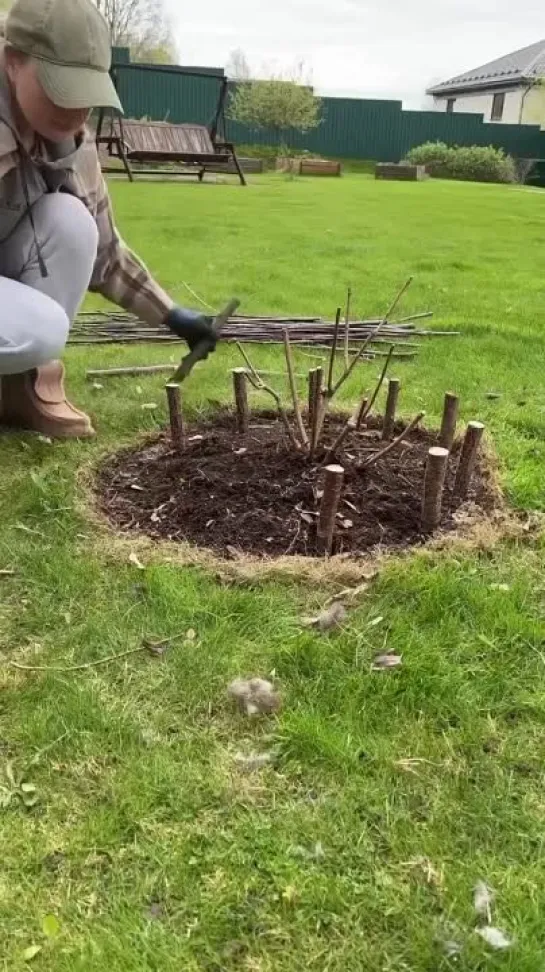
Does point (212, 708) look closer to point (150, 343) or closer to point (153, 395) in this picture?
point (153, 395)

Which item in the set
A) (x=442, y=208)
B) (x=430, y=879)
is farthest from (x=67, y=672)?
(x=442, y=208)

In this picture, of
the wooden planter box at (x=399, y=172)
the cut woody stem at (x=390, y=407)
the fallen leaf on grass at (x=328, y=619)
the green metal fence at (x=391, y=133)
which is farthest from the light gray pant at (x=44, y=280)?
the green metal fence at (x=391, y=133)

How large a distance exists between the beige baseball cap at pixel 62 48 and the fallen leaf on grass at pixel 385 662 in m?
1.70

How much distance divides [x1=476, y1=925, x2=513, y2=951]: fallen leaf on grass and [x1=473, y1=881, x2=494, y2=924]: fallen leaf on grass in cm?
2

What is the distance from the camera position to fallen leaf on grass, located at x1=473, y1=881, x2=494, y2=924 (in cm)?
159

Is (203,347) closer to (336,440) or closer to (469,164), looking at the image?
(336,440)

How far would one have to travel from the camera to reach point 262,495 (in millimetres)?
3014

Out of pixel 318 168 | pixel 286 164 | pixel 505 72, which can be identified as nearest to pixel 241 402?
pixel 318 168

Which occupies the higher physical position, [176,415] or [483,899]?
[176,415]

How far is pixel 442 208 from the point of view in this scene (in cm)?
1359

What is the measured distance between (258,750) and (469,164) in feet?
85.0

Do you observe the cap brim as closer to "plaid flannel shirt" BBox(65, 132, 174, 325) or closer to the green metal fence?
"plaid flannel shirt" BBox(65, 132, 174, 325)

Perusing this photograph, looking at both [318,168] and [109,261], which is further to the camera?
[318,168]

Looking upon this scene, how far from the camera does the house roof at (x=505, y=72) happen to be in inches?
1502
